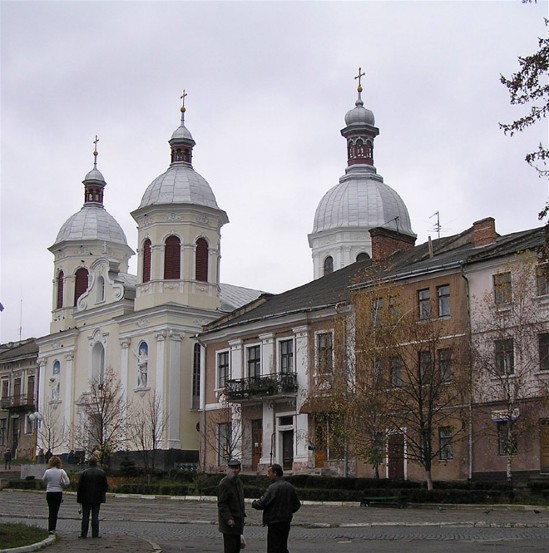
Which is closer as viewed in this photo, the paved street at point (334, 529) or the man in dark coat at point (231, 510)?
the man in dark coat at point (231, 510)

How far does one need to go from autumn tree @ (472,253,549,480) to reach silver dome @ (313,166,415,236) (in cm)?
3808

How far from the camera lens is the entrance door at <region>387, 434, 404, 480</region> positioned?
132 ft

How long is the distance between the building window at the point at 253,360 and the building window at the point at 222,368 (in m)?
1.96

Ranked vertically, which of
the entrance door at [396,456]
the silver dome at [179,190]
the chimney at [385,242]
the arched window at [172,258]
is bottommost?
the entrance door at [396,456]

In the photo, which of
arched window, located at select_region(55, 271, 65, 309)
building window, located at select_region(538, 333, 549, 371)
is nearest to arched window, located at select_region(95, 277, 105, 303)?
arched window, located at select_region(55, 271, 65, 309)

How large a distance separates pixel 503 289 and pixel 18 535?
24650 millimetres

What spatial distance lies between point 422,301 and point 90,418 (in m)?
29.1

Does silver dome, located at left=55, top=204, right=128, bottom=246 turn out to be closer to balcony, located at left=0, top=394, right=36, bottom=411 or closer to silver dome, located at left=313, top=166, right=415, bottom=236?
balcony, located at left=0, top=394, right=36, bottom=411

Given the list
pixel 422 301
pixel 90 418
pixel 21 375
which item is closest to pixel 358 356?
pixel 422 301

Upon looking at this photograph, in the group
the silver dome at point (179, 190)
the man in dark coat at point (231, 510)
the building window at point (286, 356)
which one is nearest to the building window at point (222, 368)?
the building window at point (286, 356)

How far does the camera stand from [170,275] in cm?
6438

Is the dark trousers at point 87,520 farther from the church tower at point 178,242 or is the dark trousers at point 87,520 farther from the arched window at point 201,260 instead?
the arched window at point 201,260

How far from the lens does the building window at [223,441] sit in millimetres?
50938

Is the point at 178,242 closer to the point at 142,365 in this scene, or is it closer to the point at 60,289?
the point at 142,365
